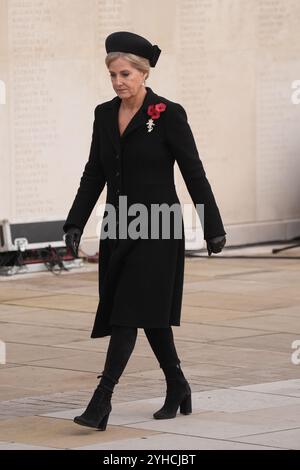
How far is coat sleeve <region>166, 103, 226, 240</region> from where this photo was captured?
23.3 feet

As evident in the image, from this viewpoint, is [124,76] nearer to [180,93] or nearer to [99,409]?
[99,409]

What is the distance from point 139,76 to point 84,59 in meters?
7.60

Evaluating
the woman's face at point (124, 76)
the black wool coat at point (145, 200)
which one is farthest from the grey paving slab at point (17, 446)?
the woman's face at point (124, 76)

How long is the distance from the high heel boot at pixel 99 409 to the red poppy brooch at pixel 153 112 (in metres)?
1.23

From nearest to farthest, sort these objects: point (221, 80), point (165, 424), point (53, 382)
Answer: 1. point (165, 424)
2. point (53, 382)
3. point (221, 80)

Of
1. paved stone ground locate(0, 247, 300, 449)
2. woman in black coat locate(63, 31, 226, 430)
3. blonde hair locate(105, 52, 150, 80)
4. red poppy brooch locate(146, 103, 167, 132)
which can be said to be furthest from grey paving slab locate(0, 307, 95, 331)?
blonde hair locate(105, 52, 150, 80)

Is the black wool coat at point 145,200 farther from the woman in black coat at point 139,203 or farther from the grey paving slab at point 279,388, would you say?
the grey paving slab at point 279,388

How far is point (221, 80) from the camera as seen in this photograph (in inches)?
632

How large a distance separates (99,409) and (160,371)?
1.88 meters

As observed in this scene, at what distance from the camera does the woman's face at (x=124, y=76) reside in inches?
278

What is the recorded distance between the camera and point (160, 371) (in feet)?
28.7

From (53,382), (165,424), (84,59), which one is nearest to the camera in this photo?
(165,424)

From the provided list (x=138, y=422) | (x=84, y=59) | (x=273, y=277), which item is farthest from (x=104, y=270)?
(x=84, y=59)
